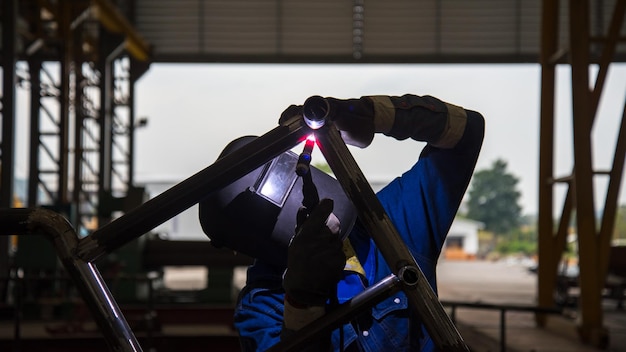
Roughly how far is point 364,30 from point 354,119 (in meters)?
14.1

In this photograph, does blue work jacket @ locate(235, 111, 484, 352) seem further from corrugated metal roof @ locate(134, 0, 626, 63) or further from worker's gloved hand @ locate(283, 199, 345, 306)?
corrugated metal roof @ locate(134, 0, 626, 63)

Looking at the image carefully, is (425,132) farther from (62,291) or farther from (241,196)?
(62,291)

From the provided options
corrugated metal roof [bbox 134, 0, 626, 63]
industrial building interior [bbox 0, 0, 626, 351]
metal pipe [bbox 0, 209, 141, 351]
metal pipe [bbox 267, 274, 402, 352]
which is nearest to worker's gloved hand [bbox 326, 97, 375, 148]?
metal pipe [bbox 267, 274, 402, 352]

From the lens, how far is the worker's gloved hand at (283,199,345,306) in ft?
4.04

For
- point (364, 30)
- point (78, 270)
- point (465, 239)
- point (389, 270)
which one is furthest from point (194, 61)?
point (465, 239)

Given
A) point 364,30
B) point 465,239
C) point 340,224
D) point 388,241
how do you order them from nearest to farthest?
point 388,241, point 340,224, point 364,30, point 465,239

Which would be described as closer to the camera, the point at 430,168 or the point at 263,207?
the point at 263,207

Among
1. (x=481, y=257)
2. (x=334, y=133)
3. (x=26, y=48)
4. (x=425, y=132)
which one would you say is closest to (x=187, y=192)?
(x=334, y=133)

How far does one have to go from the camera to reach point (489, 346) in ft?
23.7

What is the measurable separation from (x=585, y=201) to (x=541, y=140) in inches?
61.5

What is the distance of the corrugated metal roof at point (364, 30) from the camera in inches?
590

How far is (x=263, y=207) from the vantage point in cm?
154

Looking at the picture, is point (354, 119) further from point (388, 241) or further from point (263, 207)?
point (263, 207)

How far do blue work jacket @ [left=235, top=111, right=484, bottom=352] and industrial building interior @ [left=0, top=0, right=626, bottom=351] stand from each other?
3.93 meters
